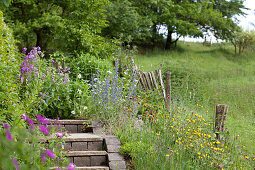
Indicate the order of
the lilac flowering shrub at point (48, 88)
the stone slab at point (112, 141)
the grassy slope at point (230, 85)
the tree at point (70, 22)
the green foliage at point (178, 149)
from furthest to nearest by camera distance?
the tree at point (70, 22) → the grassy slope at point (230, 85) → the lilac flowering shrub at point (48, 88) → the stone slab at point (112, 141) → the green foliage at point (178, 149)

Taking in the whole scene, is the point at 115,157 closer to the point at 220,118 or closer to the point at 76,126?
the point at 76,126

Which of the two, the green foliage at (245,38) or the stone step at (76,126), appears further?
the green foliage at (245,38)

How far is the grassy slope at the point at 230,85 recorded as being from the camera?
6.25 m

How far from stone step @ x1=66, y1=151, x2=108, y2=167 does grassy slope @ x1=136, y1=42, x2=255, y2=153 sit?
176 centimetres

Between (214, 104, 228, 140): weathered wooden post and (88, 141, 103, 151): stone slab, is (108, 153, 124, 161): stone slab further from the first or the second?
(214, 104, 228, 140): weathered wooden post

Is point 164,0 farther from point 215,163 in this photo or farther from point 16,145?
point 16,145

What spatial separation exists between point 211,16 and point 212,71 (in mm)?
6442

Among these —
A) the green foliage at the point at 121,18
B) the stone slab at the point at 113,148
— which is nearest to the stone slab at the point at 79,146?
the stone slab at the point at 113,148

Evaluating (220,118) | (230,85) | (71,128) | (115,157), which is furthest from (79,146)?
(230,85)

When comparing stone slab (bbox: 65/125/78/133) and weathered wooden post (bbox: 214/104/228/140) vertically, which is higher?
weathered wooden post (bbox: 214/104/228/140)

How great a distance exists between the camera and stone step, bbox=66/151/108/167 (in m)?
4.01

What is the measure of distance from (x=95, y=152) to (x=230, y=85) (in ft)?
26.3

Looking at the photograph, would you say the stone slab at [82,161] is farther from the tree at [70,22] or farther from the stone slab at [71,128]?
the tree at [70,22]

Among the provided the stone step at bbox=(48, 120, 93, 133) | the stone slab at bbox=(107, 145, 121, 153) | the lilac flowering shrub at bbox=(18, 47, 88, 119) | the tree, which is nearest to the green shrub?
the lilac flowering shrub at bbox=(18, 47, 88, 119)
